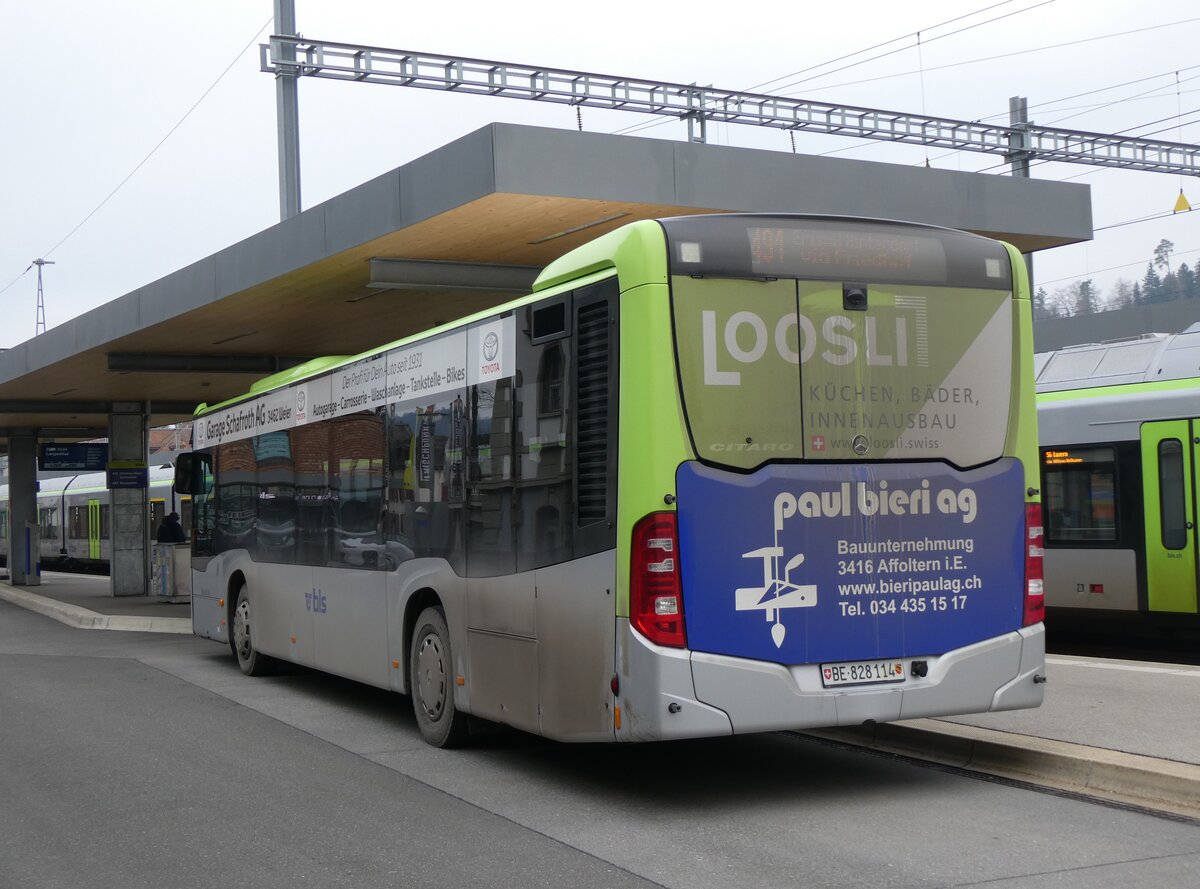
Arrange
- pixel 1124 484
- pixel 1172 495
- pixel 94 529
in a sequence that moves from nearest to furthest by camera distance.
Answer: pixel 1172 495, pixel 1124 484, pixel 94 529

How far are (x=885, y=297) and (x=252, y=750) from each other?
17.4 ft

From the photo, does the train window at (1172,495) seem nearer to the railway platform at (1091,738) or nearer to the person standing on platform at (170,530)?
the railway platform at (1091,738)

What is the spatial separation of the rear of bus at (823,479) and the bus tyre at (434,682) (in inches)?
100

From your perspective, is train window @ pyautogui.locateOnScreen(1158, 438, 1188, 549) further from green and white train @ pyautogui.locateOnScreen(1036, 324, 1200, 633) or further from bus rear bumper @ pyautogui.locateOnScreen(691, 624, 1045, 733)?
bus rear bumper @ pyautogui.locateOnScreen(691, 624, 1045, 733)

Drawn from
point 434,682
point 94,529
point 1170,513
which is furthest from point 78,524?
point 434,682

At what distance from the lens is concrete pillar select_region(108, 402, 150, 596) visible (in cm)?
3086

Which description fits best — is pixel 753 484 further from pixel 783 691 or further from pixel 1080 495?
pixel 1080 495

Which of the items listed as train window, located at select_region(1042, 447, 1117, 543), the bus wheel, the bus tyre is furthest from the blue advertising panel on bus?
train window, located at select_region(1042, 447, 1117, 543)

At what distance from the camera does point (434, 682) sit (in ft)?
32.3

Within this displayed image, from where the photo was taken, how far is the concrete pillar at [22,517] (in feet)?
121

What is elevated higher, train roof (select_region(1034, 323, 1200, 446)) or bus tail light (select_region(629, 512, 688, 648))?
train roof (select_region(1034, 323, 1200, 446))

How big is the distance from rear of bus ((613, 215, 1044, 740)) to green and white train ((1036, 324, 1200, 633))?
25.6 ft

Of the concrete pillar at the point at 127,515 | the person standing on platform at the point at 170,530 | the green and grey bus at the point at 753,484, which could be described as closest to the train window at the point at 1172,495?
the green and grey bus at the point at 753,484

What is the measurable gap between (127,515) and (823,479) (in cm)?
2636
